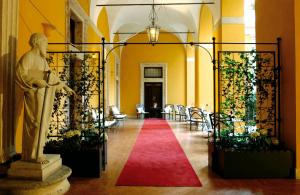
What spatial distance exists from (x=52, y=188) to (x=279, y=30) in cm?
472

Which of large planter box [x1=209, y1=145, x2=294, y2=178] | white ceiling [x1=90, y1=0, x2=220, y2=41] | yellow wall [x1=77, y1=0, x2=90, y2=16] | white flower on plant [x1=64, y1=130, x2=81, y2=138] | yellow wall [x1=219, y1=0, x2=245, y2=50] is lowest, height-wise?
large planter box [x1=209, y1=145, x2=294, y2=178]

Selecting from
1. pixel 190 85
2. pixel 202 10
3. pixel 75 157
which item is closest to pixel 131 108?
pixel 190 85

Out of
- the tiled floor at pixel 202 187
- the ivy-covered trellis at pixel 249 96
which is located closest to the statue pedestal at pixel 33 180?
the tiled floor at pixel 202 187

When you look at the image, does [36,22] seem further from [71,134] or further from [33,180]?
[33,180]

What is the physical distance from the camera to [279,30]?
227 inches

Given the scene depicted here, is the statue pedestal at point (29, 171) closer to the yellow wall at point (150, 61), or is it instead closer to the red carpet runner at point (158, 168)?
the red carpet runner at point (158, 168)

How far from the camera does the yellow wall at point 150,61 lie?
67.8ft

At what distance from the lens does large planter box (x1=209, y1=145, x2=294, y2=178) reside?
521cm

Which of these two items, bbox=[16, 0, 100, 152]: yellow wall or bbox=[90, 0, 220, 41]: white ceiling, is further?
bbox=[90, 0, 220, 41]: white ceiling

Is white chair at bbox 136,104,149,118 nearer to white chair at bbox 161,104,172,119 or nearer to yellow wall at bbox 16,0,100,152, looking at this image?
white chair at bbox 161,104,172,119

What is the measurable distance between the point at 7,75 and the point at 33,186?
154 centimetres

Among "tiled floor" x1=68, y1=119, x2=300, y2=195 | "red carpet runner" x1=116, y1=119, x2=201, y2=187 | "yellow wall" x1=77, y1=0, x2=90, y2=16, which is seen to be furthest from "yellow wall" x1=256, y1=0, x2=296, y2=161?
"yellow wall" x1=77, y1=0, x2=90, y2=16

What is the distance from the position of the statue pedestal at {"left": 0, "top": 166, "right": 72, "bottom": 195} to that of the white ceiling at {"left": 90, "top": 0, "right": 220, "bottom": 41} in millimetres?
8476

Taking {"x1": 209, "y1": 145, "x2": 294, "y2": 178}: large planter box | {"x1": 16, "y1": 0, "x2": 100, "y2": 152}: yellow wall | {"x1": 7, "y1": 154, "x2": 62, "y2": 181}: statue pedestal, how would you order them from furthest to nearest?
1. {"x1": 209, "y1": 145, "x2": 294, "y2": 178}: large planter box
2. {"x1": 16, "y1": 0, "x2": 100, "y2": 152}: yellow wall
3. {"x1": 7, "y1": 154, "x2": 62, "y2": 181}: statue pedestal
